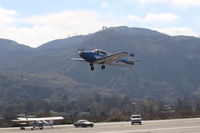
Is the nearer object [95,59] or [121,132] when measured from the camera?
[95,59]

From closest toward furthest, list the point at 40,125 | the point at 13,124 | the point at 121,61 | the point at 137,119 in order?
the point at 121,61 → the point at 40,125 → the point at 137,119 → the point at 13,124

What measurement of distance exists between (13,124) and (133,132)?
128 feet

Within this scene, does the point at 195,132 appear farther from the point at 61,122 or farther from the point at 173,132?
the point at 61,122

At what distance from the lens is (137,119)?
261 ft

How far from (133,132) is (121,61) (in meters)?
8.79

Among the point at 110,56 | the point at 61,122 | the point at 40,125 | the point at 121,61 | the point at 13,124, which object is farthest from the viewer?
the point at 61,122

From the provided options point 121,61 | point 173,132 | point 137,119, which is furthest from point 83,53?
point 137,119

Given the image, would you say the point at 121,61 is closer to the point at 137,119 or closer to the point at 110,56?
the point at 110,56

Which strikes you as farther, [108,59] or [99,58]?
[99,58]

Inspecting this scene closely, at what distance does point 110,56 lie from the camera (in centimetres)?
4841

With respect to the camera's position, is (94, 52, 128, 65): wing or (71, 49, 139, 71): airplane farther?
(71, 49, 139, 71): airplane

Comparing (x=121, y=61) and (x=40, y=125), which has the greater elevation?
(x=121, y=61)

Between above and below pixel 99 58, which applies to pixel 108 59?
below

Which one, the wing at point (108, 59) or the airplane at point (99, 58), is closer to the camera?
the wing at point (108, 59)
